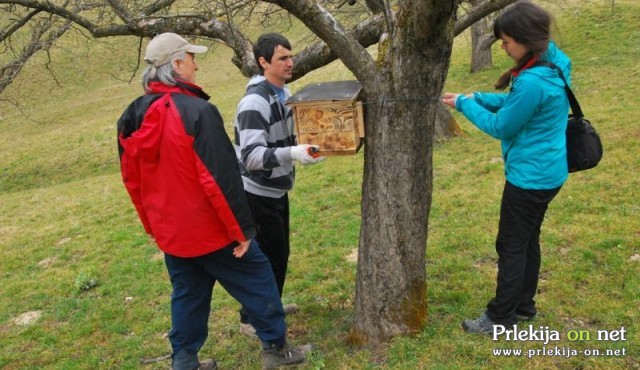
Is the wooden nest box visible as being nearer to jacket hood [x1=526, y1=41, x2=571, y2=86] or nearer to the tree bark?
jacket hood [x1=526, y1=41, x2=571, y2=86]

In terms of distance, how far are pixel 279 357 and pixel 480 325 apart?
142 centimetres

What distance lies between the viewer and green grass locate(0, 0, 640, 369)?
12.6ft

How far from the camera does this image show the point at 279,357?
381cm

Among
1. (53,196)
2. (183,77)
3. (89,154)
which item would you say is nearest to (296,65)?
(183,77)

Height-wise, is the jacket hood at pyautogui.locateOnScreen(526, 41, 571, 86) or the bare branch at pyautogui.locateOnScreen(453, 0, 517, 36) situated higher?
the bare branch at pyautogui.locateOnScreen(453, 0, 517, 36)

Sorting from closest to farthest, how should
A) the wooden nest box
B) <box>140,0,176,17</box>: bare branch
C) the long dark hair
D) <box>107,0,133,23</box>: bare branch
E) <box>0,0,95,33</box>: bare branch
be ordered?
the long dark hair, the wooden nest box, <box>107,0,133,23</box>: bare branch, <box>140,0,176,17</box>: bare branch, <box>0,0,95,33</box>: bare branch

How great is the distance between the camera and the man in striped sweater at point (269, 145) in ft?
11.6

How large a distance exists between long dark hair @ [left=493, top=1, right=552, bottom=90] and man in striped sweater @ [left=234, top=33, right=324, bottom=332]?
1375 mm

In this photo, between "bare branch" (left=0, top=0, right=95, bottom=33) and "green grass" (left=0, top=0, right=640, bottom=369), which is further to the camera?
"bare branch" (left=0, top=0, right=95, bottom=33)

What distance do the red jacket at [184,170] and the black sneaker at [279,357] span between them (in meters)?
0.93

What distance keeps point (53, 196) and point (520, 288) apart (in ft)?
36.0

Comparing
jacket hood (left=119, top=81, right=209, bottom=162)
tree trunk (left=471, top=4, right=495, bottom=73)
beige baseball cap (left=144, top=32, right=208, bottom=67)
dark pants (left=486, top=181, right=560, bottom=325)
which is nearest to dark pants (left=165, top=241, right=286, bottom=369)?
jacket hood (left=119, top=81, right=209, bottom=162)

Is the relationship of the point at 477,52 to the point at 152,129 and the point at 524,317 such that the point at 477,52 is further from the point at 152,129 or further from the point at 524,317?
the point at 152,129

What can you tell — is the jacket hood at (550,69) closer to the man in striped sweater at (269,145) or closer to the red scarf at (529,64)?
the red scarf at (529,64)
